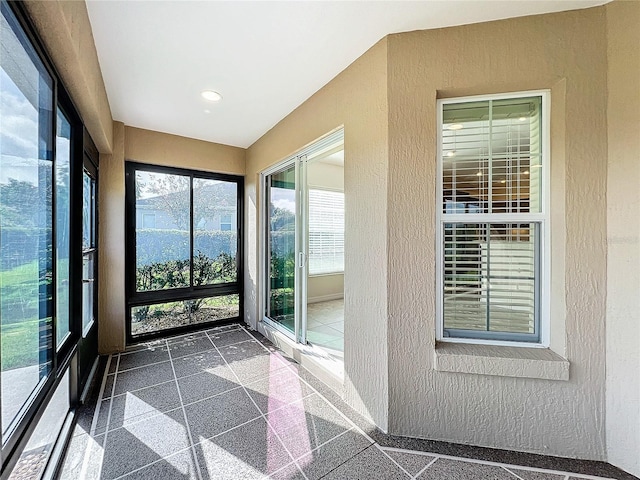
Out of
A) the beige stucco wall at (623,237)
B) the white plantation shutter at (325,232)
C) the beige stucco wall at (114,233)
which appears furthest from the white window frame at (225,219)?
the beige stucco wall at (623,237)

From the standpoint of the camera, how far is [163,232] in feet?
11.3

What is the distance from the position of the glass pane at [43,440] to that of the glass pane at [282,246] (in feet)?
6.25

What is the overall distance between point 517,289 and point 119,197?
148 inches

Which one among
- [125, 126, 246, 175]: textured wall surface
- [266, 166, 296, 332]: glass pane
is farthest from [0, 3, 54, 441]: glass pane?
[266, 166, 296, 332]: glass pane

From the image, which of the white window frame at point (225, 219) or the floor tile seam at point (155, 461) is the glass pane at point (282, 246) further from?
the floor tile seam at point (155, 461)

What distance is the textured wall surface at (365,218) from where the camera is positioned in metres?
1.78

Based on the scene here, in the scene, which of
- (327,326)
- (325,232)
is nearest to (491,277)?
(327,326)

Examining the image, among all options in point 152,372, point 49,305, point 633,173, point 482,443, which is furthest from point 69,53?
point 482,443

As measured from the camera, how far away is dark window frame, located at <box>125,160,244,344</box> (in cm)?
323

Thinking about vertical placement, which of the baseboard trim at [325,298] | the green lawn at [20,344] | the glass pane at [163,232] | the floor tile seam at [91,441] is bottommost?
the floor tile seam at [91,441]

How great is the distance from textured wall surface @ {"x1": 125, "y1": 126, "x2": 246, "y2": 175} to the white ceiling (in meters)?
0.59

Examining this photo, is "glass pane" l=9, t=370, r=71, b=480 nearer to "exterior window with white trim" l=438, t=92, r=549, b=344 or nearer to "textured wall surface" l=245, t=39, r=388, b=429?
"textured wall surface" l=245, t=39, r=388, b=429

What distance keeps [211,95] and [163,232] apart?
6.19ft

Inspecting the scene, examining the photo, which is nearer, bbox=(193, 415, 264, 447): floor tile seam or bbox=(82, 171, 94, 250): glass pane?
bbox=(193, 415, 264, 447): floor tile seam
